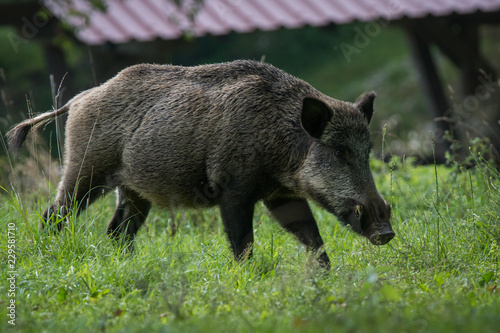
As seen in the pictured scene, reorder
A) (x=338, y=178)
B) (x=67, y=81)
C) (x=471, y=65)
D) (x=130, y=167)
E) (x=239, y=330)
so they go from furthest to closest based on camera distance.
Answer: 1. (x=471, y=65)
2. (x=67, y=81)
3. (x=130, y=167)
4. (x=338, y=178)
5. (x=239, y=330)

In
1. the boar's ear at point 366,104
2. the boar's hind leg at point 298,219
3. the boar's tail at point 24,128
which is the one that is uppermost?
the boar's ear at point 366,104

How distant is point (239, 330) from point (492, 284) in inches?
73.3

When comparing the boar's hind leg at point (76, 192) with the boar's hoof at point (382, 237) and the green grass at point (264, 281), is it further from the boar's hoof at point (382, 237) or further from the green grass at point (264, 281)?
the boar's hoof at point (382, 237)

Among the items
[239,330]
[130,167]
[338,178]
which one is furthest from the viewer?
[130,167]

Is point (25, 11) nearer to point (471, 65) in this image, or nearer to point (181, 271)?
point (181, 271)

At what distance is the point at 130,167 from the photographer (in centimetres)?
532

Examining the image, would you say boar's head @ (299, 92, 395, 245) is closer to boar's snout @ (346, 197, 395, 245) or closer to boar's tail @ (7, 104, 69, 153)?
boar's snout @ (346, 197, 395, 245)

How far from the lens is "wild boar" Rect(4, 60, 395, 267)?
15.8 ft

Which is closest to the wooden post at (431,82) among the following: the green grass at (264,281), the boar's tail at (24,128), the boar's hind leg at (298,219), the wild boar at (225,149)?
the green grass at (264,281)

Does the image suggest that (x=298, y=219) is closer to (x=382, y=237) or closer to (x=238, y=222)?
(x=238, y=222)

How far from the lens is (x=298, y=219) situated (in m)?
5.10

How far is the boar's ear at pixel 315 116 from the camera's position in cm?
472

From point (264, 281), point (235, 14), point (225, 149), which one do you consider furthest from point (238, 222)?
point (235, 14)

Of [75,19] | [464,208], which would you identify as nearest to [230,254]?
[464,208]
